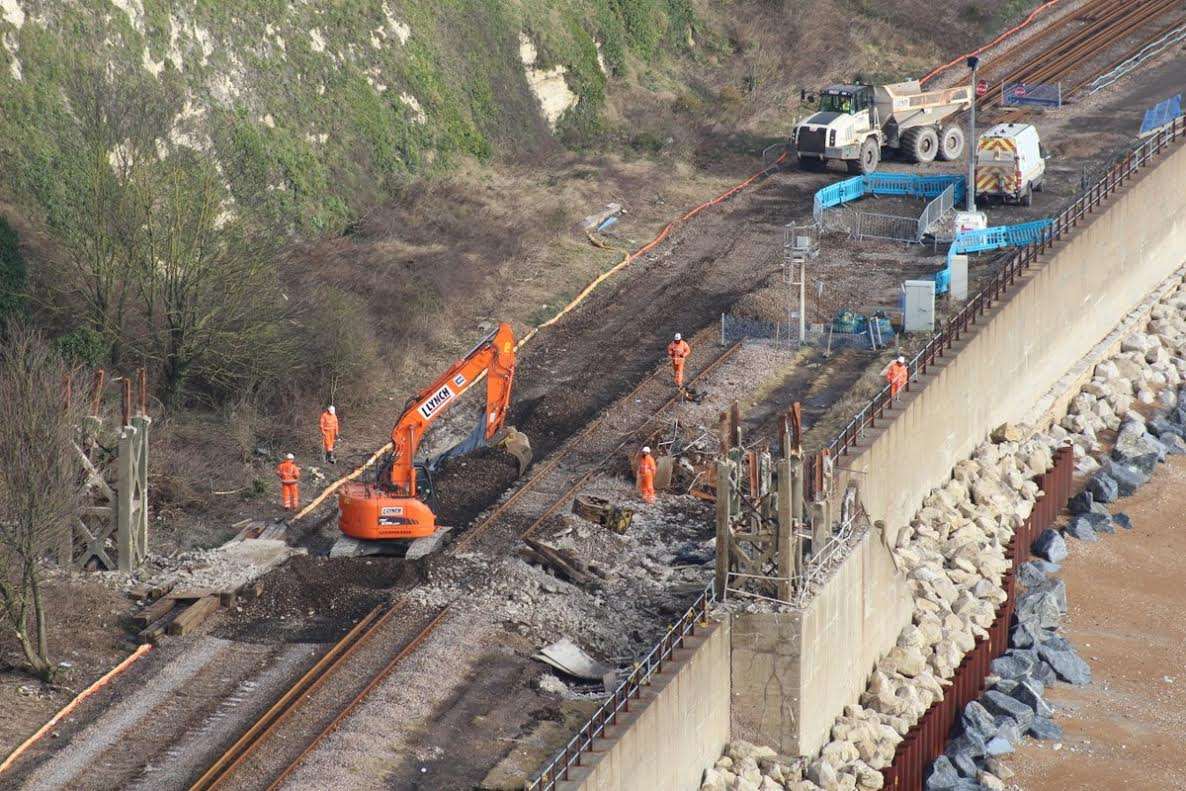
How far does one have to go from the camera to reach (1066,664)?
3719 centimetres

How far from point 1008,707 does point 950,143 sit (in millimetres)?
24355

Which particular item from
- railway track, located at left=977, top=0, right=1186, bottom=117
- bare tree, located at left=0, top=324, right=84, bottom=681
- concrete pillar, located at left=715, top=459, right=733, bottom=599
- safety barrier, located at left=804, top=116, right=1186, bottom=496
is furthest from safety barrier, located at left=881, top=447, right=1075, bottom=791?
railway track, located at left=977, top=0, right=1186, bottom=117

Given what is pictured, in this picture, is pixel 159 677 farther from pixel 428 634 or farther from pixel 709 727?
pixel 709 727

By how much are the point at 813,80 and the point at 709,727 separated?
116 feet

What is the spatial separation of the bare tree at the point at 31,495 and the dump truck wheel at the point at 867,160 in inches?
1103

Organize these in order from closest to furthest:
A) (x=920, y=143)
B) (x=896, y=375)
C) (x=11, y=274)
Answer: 1. (x=896, y=375)
2. (x=11, y=274)
3. (x=920, y=143)

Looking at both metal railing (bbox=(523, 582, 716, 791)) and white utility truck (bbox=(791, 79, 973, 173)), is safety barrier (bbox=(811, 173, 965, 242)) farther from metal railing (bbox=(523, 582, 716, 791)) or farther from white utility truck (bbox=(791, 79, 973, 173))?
metal railing (bbox=(523, 582, 716, 791))

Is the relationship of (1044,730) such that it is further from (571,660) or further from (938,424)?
(571,660)

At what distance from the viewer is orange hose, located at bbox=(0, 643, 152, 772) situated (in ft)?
92.9

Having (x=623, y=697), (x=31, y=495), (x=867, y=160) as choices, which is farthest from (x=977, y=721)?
(x=867, y=160)

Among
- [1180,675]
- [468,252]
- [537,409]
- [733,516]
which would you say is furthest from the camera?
[468,252]

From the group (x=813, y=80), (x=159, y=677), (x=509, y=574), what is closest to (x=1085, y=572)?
(x=509, y=574)

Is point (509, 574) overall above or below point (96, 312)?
below

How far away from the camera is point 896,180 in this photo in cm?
5403
